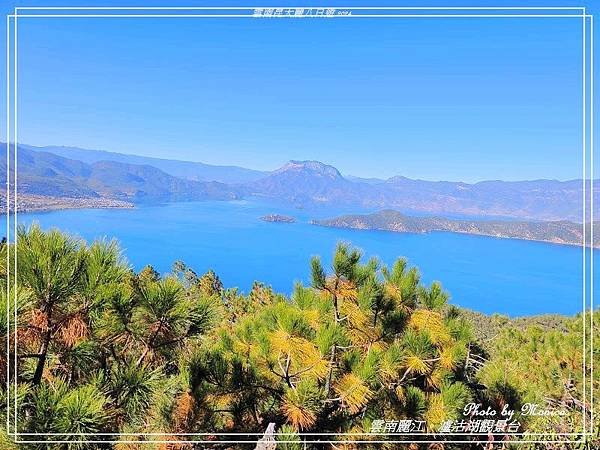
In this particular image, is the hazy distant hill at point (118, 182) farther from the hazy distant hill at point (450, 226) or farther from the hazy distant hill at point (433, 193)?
the hazy distant hill at point (450, 226)

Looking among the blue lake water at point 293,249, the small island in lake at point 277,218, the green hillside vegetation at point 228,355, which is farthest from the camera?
the small island in lake at point 277,218

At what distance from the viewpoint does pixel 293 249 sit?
2.49 meters

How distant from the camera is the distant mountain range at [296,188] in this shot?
222 centimetres

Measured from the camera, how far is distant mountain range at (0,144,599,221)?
222 cm

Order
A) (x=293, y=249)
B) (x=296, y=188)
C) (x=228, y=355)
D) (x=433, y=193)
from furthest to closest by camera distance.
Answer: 1. (x=296, y=188)
2. (x=433, y=193)
3. (x=293, y=249)
4. (x=228, y=355)

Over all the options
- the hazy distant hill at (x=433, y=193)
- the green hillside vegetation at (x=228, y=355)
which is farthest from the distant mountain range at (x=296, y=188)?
the green hillside vegetation at (x=228, y=355)

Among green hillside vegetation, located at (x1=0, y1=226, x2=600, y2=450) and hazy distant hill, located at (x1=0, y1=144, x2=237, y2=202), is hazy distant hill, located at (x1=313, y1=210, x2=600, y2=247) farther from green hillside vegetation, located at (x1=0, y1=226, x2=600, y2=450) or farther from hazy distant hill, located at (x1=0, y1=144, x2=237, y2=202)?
hazy distant hill, located at (x1=0, y1=144, x2=237, y2=202)

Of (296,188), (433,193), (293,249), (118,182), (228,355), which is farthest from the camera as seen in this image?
(118,182)

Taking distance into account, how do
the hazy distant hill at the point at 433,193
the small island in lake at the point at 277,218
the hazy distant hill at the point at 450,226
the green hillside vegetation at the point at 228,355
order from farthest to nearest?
the small island in lake at the point at 277,218 → the hazy distant hill at the point at 433,193 → the hazy distant hill at the point at 450,226 → the green hillside vegetation at the point at 228,355

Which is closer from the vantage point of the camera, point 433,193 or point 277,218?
point 433,193

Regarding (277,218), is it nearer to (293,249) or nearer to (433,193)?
(293,249)

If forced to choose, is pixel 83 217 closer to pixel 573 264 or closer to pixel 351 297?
pixel 351 297

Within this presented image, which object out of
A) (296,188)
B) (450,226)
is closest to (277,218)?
(296,188)

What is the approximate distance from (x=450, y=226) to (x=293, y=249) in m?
1.81
